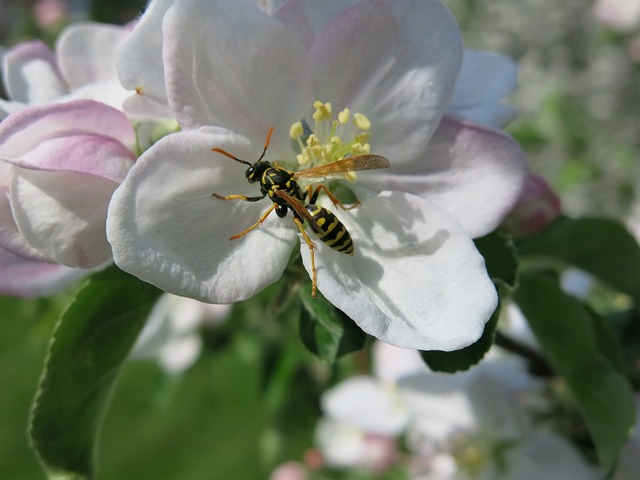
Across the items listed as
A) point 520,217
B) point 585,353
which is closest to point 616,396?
point 585,353

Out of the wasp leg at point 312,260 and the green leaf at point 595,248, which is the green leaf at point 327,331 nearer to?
the wasp leg at point 312,260

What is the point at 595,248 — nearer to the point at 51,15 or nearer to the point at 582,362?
the point at 582,362

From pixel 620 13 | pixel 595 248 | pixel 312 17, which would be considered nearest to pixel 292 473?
pixel 595 248

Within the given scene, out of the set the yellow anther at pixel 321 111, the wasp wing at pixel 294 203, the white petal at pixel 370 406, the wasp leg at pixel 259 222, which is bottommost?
the white petal at pixel 370 406

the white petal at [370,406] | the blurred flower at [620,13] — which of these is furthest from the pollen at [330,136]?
the blurred flower at [620,13]

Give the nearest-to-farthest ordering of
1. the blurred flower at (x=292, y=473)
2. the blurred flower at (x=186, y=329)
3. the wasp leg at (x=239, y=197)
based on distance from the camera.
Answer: the wasp leg at (x=239, y=197) → the blurred flower at (x=186, y=329) → the blurred flower at (x=292, y=473)

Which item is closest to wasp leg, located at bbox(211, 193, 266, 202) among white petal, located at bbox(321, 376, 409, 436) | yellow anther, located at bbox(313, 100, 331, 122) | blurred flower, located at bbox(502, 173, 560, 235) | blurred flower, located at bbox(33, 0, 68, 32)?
yellow anther, located at bbox(313, 100, 331, 122)
